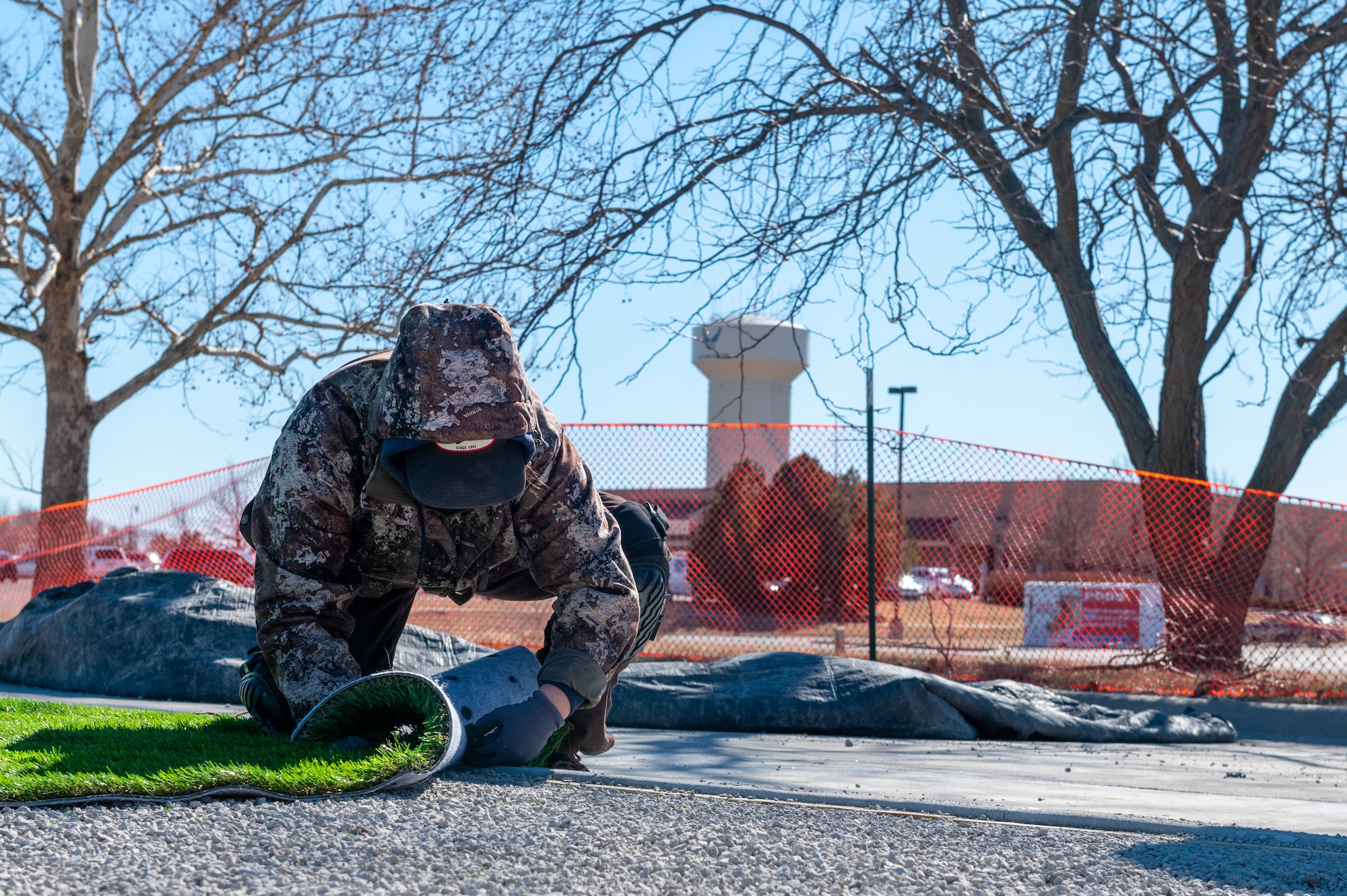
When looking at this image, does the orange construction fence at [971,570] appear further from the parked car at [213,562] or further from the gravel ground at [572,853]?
the gravel ground at [572,853]

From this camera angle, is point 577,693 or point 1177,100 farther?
point 1177,100

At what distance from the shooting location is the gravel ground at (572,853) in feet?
5.84

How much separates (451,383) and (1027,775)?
2.51 metres

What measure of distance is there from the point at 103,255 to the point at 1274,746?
39.3 feet

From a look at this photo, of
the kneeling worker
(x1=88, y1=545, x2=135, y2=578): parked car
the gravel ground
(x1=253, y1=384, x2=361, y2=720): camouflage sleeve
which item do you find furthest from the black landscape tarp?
(x1=88, y1=545, x2=135, y2=578): parked car

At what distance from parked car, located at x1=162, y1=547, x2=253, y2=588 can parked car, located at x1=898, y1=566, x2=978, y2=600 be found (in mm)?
4793

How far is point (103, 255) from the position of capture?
12.3m

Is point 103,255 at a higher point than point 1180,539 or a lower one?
higher

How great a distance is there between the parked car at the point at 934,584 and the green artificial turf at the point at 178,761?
5.73m

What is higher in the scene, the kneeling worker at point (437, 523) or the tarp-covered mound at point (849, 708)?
the kneeling worker at point (437, 523)

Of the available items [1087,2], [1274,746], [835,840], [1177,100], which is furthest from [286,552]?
[1087,2]

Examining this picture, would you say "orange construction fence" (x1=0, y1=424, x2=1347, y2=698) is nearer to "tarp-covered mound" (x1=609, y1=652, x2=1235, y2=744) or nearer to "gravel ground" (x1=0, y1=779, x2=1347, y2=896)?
"tarp-covered mound" (x1=609, y1=652, x2=1235, y2=744)

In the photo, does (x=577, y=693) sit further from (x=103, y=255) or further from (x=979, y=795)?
(x=103, y=255)

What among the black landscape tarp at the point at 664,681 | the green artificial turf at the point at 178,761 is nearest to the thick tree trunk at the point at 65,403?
the black landscape tarp at the point at 664,681
